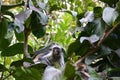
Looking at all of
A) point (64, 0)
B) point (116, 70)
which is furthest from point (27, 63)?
point (64, 0)

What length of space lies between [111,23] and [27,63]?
28 centimetres

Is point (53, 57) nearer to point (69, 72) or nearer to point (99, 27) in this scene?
point (69, 72)

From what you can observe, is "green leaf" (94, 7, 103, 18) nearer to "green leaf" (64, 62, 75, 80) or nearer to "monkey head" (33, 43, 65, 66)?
"monkey head" (33, 43, 65, 66)

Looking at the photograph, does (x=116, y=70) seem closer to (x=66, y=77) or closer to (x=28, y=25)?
(x=66, y=77)

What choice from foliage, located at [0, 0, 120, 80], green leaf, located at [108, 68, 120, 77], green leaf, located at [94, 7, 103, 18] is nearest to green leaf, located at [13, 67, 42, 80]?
foliage, located at [0, 0, 120, 80]

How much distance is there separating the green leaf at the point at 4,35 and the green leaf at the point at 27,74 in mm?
149

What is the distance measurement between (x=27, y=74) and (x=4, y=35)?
181 mm

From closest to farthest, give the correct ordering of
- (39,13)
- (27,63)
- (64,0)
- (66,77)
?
(66,77) → (27,63) → (39,13) → (64,0)

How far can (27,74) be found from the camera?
898 mm

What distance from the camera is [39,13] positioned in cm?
102

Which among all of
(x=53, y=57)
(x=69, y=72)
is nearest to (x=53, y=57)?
(x=53, y=57)

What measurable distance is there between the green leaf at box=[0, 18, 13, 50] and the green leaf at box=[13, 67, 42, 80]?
0.49ft

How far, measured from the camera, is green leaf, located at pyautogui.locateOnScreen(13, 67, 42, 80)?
0.88 metres

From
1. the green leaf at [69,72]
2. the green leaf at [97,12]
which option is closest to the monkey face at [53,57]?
the green leaf at [69,72]
